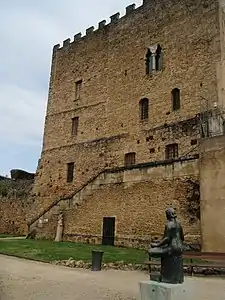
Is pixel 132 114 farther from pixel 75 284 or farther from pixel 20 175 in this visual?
pixel 20 175

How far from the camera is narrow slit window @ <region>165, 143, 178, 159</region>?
66.3 feet

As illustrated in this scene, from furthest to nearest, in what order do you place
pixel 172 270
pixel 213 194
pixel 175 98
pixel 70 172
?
pixel 70 172 → pixel 175 98 → pixel 213 194 → pixel 172 270

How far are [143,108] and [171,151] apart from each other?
424cm

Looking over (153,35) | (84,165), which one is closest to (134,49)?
(153,35)

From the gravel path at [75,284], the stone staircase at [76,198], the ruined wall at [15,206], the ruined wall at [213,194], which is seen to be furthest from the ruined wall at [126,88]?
the gravel path at [75,284]

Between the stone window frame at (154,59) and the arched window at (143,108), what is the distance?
6.31ft

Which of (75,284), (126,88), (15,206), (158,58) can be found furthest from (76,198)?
(75,284)

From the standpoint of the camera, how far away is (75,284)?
347 inches

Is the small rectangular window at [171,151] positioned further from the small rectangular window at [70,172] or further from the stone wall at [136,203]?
the small rectangular window at [70,172]

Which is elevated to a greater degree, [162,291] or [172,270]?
[172,270]

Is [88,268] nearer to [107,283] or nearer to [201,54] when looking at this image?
[107,283]

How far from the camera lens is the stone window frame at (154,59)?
2304 centimetres

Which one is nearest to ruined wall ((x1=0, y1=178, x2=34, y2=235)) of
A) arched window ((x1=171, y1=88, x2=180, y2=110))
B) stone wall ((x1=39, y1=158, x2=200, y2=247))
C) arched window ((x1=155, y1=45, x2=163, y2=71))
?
stone wall ((x1=39, y1=158, x2=200, y2=247))

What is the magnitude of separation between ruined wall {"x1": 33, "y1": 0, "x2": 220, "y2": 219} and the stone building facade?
71mm
